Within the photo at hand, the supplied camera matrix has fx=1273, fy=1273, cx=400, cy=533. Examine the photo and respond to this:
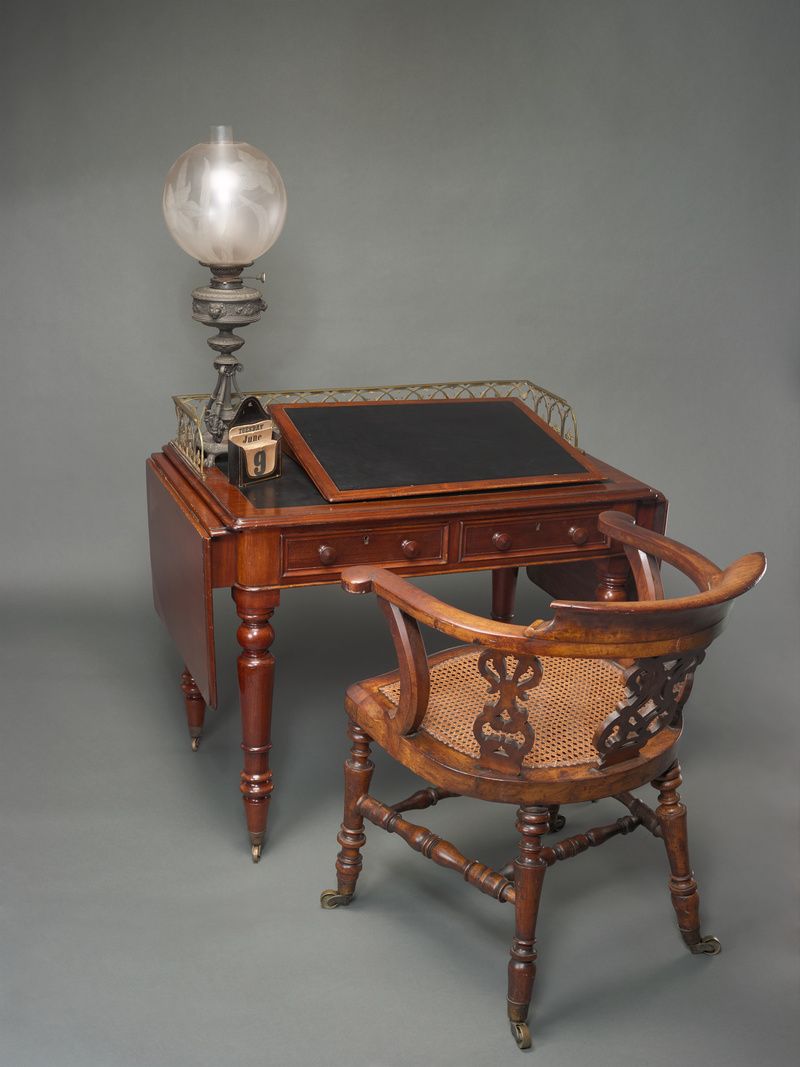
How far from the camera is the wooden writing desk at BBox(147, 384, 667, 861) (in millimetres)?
2811

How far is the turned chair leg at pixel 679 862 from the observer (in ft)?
8.40

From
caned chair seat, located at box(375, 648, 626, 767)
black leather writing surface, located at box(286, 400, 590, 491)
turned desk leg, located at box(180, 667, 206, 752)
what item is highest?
black leather writing surface, located at box(286, 400, 590, 491)

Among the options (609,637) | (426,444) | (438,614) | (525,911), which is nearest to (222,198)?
(426,444)

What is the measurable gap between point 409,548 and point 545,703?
0.54 metres

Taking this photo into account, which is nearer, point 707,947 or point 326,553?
point 707,947

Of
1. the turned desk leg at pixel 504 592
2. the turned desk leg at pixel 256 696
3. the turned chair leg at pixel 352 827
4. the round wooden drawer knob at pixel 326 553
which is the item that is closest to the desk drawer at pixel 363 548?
the round wooden drawer knob at pixel 326 553

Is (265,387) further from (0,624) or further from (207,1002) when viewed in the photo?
(207,1002)

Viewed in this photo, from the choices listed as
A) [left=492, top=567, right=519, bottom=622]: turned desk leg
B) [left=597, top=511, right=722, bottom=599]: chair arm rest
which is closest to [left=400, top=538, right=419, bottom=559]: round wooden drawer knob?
[left=597, top=511, right=722, bottom=599]: chair arm rest

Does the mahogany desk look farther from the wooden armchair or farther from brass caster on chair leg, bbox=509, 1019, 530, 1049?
brass caster on chair leg, bbox=509, 1019, 530, 1049

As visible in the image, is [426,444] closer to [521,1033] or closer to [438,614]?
[438,614]

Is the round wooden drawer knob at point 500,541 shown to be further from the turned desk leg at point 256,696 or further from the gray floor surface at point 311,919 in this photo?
the gray floor surface at point 311,919

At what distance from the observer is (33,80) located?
13.0 ft

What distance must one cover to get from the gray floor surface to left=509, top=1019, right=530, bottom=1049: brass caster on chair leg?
2 centimetres

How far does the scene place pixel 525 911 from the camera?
237 centimetres
